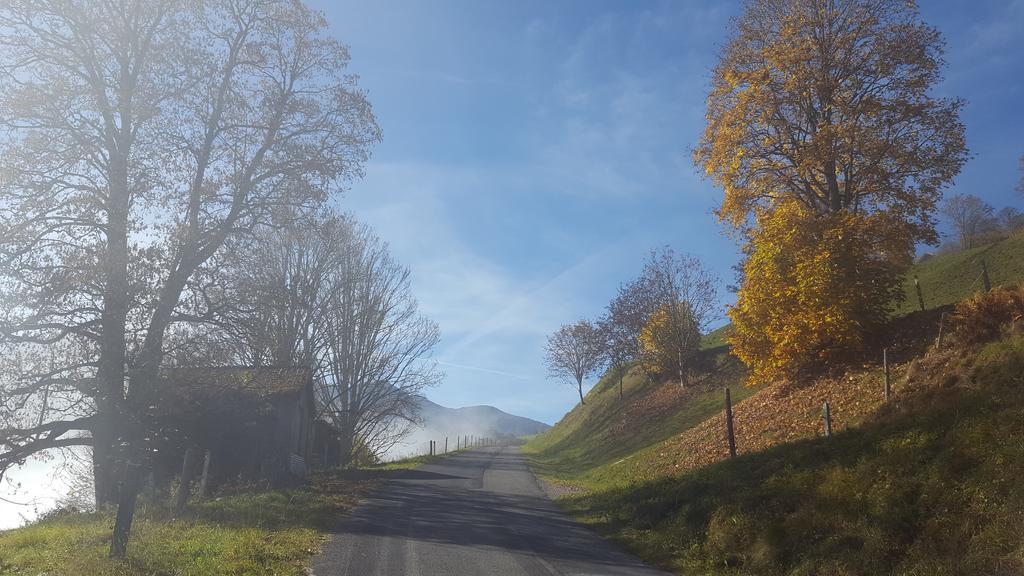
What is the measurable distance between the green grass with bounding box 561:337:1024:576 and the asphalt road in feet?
3.85

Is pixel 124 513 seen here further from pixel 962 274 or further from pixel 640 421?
pixel 962 274

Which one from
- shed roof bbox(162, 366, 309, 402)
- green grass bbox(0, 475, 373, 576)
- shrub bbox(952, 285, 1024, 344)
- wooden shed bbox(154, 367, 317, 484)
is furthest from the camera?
wooden shed bbox(154, 367, 317, 484)

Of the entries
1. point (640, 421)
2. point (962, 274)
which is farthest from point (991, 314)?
point (640, 421)

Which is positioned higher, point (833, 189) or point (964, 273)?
point (833, 189)

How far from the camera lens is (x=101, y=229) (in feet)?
42.7

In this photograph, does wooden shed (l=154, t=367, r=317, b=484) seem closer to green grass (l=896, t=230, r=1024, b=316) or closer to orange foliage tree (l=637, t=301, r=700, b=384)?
orange foliage tree (l=637, t=301, r=700, b=384)

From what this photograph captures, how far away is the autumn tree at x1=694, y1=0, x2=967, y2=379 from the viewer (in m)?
18.9

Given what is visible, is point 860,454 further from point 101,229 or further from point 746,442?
point 101,229

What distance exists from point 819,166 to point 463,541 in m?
16.4

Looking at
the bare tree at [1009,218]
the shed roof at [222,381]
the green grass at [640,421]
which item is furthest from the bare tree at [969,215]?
the shed roof at [222,381]

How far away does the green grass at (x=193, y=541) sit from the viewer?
28.8ft

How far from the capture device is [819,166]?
70.7 feet

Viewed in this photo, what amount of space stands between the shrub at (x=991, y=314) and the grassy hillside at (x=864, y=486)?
61 cm

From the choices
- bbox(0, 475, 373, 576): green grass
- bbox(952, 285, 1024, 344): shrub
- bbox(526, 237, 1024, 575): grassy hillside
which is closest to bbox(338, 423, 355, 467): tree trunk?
bbox(526, 237, 1024, 575): grassy hillside
